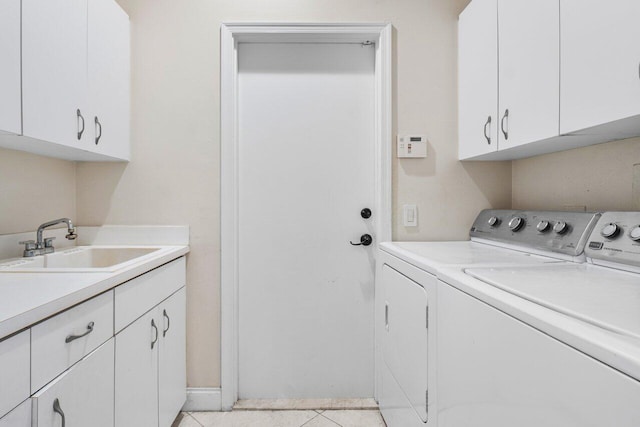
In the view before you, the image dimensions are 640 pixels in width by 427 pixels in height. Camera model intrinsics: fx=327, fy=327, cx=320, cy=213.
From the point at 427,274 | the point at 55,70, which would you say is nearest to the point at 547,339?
the point at 427,274

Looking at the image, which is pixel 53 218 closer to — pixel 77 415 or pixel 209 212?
pixel 209 212

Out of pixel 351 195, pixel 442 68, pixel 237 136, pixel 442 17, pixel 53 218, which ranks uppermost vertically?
pixel 442 17

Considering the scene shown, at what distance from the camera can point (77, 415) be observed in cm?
92

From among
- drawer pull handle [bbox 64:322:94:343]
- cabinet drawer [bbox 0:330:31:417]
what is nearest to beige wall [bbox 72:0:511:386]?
drawer pull handle [bbox 64:322:94:343]

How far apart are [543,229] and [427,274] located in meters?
0.55

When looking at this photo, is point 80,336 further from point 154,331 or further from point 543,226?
point 543,226

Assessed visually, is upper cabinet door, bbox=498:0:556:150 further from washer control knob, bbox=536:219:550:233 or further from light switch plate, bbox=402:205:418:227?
light switch plate, bbox=402:205:418:227

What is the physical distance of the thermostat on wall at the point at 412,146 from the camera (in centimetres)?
188

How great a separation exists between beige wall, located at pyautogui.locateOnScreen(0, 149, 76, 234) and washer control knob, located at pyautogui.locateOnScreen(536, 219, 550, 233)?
7.45 feet

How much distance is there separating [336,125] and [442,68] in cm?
69

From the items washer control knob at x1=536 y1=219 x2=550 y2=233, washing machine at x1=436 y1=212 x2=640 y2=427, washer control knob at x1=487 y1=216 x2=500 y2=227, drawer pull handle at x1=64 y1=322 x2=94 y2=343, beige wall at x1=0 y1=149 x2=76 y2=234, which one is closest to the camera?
washing machine at x1=436 y1=212 x2=640 y2=427

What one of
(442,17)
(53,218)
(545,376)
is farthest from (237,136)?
(545,376)

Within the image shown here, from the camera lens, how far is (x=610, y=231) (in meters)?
1.06

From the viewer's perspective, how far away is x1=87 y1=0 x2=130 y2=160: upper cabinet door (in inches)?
60.0
